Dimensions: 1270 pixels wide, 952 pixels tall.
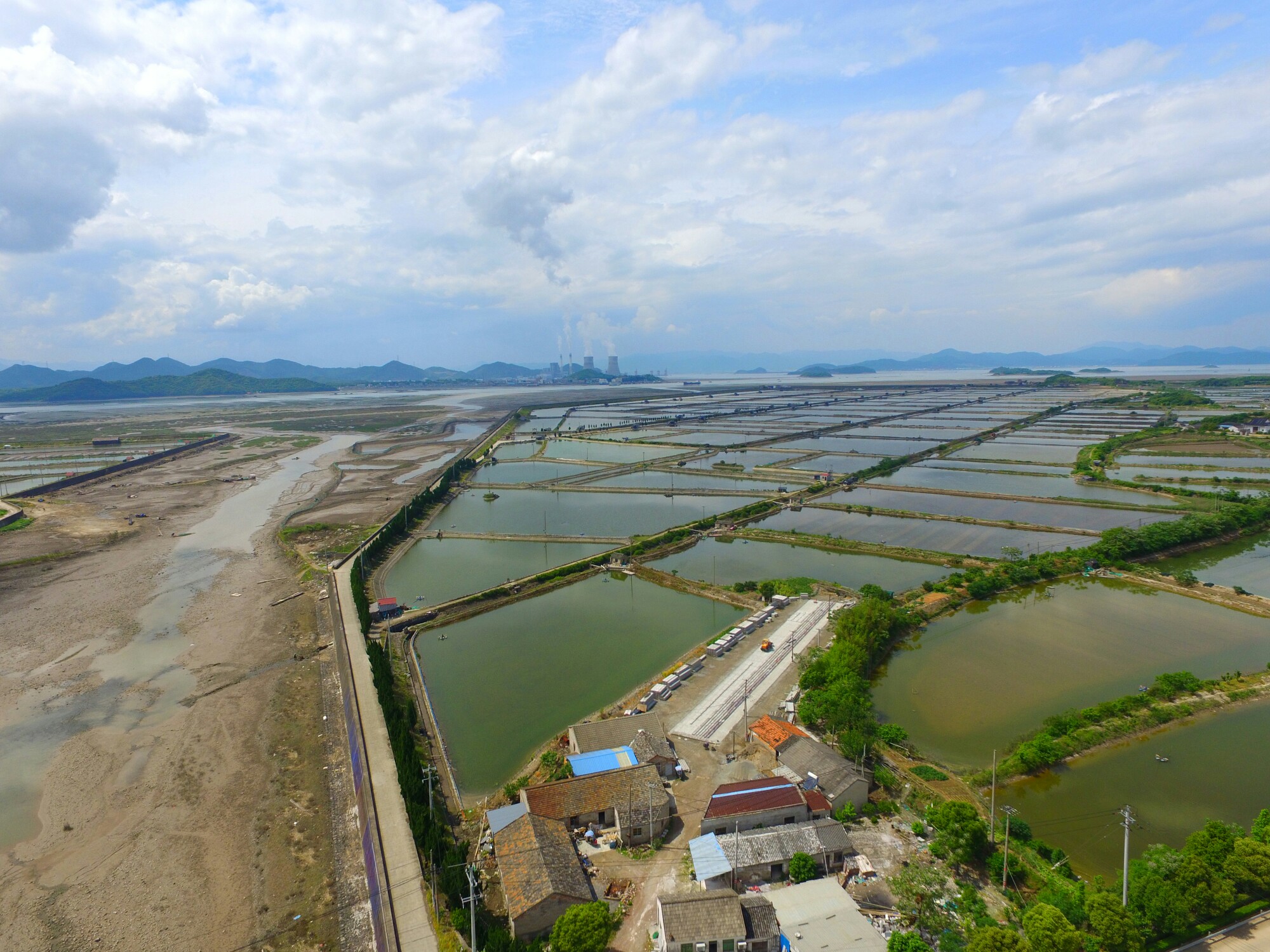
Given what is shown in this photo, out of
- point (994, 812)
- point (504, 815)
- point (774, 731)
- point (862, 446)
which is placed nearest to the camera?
point (504, 815)

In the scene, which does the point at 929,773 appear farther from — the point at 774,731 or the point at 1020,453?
the point at 1020,453

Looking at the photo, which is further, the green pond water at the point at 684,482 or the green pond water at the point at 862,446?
the green pond water at the point at 862,446

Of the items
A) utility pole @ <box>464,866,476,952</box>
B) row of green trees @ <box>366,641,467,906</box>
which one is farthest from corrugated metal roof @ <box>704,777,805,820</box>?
row of green trees @ <box>366,641,467,906</box>

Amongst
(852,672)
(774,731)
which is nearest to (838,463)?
(852,672)

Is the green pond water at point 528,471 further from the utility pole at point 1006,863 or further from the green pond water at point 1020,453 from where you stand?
the utility pole at point 1006,863

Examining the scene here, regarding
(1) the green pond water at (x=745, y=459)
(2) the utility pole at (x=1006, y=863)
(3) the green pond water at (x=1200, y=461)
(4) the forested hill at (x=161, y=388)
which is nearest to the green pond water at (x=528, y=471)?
(1) the green pond water at (x=745, y=459)

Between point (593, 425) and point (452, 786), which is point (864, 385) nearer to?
point (593, 425)
